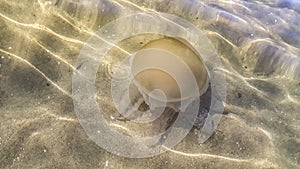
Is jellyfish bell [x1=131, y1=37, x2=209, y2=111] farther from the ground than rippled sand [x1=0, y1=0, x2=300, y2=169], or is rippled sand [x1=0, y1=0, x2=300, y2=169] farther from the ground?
jellyfish bell [x1=131, y1=37, x2=209, y2=111]

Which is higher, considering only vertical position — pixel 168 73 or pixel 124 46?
pixel 168 73

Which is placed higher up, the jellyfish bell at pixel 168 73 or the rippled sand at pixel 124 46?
the jellyfish bell at pixel 168 73

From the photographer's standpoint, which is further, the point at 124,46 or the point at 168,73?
Result: the point at 124,46

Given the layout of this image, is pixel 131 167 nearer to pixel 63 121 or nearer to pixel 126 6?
pixel 63 121

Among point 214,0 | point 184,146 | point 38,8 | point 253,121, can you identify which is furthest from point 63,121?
point 214,0
